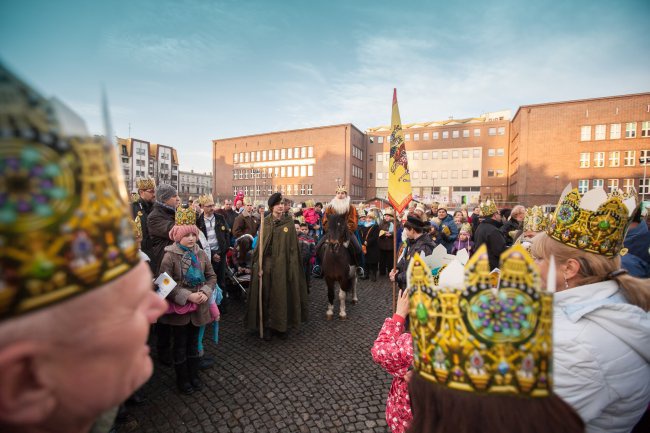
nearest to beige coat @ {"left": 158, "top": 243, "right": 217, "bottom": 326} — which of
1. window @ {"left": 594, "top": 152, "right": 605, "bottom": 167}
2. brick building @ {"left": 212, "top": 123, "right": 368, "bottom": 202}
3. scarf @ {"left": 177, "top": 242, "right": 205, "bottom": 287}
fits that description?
scarf @ {"left": 177, "top": 242, "right": 205, "bottom": 287}

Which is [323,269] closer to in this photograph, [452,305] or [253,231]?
[253,231]

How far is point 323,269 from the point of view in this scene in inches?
243

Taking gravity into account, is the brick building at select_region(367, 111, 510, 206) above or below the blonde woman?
above

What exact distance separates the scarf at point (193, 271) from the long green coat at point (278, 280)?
1.50 meters

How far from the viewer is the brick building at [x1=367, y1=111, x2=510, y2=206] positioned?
52094mm

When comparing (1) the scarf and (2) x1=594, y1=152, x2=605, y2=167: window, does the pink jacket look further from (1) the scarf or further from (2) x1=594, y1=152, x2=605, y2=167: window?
(2) x1=594, y1=152, x2=605, y2=167: window

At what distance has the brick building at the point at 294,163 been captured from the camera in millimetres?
53703

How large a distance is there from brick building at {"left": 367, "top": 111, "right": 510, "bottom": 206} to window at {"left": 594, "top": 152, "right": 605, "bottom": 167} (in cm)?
1256

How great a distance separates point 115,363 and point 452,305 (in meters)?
0.93

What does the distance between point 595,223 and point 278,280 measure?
161 inches

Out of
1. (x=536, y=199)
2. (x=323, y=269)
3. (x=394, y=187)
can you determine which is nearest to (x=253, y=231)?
(x=323, y=269)

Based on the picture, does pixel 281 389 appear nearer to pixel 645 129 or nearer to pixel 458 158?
pixel 645 129

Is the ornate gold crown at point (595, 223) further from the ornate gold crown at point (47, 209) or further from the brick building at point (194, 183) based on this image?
the brick building at point (194, 183)

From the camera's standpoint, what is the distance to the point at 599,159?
131ft
